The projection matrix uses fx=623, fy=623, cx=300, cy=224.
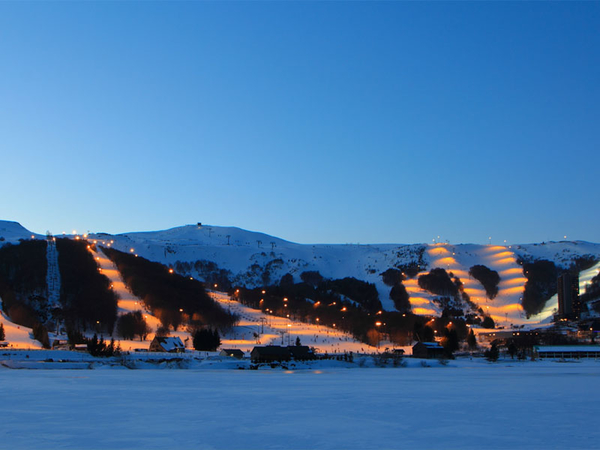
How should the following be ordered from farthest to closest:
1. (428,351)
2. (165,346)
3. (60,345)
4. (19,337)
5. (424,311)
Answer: (424,311), (428,351), (165,346), (19,337), (60,345)

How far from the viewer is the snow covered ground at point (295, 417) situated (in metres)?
15.1

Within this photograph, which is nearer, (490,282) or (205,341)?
(205,341)

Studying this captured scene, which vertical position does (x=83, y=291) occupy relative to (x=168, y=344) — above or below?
above

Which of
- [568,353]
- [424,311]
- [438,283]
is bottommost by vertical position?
[568,353]

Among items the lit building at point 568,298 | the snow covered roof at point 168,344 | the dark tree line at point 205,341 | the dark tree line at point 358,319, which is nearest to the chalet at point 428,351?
the dark tree line at point 358,319

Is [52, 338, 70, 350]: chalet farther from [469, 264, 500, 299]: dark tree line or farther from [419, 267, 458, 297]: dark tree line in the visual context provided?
[469, 264, 500, 299]: dark tree line

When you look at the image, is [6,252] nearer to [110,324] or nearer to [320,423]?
[110,324]

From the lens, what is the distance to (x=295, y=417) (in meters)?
19.5

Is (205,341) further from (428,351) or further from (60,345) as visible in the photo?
(428,351)

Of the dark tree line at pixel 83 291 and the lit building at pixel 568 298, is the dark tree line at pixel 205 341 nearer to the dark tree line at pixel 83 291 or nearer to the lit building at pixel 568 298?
the dark tree line at pixel 83 291

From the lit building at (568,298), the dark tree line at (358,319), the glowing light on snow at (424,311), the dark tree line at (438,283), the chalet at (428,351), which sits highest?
the dark tree line at (438,283)

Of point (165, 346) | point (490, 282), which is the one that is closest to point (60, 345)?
point (165, 346)

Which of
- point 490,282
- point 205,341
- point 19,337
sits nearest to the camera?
point 19,337

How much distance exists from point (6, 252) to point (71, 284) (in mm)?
30081
